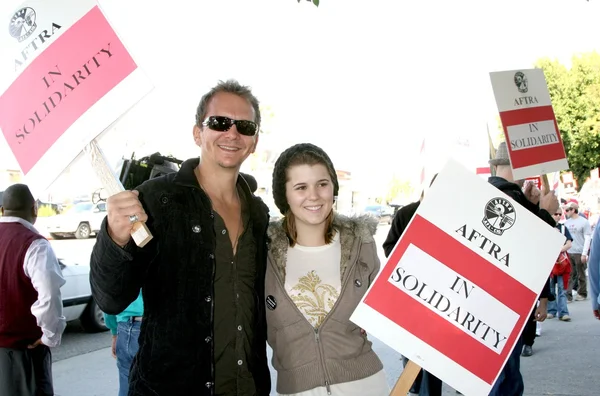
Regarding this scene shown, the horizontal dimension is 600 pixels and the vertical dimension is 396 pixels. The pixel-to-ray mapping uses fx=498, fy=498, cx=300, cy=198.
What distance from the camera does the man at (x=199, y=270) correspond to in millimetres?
1836

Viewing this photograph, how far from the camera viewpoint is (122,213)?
5.65 ft

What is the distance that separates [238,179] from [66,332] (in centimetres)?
695

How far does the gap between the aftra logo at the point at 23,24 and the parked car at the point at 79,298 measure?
6146 mm

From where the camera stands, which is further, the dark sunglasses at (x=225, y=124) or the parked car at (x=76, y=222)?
the parked car at (x=76, y=222)

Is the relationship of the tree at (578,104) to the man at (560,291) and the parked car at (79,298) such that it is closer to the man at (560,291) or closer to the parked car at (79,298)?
the man at (560,291)

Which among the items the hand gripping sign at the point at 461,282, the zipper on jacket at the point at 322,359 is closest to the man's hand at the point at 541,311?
the hand gripping sign at the point at 461,282

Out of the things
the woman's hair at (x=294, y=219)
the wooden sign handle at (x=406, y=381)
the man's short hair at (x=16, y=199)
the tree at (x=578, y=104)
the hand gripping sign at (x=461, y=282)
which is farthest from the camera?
the tree at (x=578, y=104)

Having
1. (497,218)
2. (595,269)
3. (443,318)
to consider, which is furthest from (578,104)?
(443,318)

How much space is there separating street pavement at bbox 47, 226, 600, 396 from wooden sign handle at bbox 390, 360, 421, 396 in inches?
143

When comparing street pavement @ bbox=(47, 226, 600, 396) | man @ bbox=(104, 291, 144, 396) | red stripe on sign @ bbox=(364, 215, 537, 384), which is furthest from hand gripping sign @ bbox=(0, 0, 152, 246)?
street pavement @ bbox=(47, 226, 600, 396)

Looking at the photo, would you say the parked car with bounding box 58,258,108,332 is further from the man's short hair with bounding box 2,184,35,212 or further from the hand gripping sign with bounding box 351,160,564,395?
the hand gripping sign with bounding box 351,160,564,395

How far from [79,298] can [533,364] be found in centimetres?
642

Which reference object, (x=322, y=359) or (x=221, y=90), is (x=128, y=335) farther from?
(x=221, y=90)

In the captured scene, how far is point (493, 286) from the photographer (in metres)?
2.16
